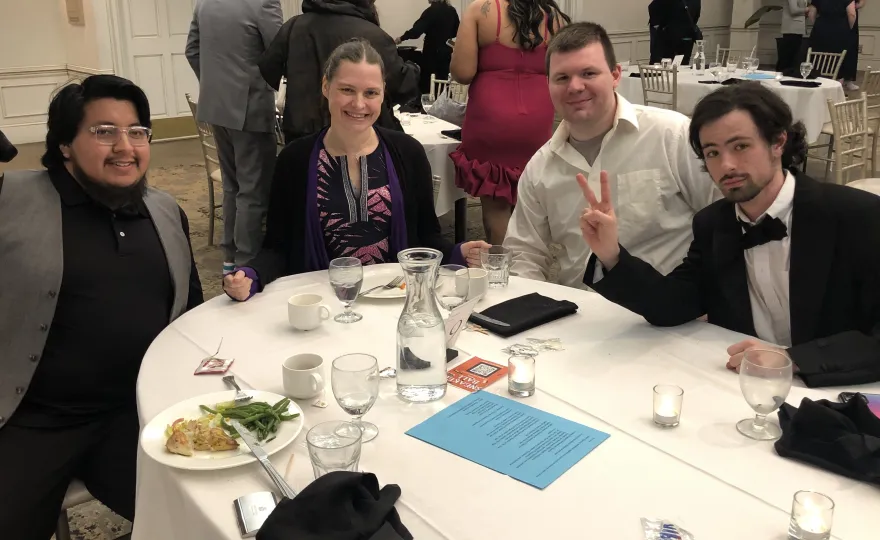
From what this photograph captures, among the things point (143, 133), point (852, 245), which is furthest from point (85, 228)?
point (852, 245)

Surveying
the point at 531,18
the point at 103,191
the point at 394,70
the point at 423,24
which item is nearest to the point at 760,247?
the point at 103,191

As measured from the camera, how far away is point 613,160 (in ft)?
7.59

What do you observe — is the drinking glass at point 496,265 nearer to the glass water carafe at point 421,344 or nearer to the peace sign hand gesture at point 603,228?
the peace sign hand gesture at point 603,228

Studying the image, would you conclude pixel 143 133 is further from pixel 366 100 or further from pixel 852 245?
pixel 852 245

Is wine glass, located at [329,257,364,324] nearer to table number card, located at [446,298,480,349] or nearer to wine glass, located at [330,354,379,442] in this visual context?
table number card, located at [446,298,480,349]

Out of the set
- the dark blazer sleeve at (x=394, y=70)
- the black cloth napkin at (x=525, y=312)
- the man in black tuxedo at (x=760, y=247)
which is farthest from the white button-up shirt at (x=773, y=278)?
the dark blazer sleeve at (x=394, y=70)

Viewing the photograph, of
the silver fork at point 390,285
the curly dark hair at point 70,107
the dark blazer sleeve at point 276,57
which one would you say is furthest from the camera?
the dark blazer sleeve at point 276,57

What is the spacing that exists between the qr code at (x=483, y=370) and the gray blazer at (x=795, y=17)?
8.91 metres

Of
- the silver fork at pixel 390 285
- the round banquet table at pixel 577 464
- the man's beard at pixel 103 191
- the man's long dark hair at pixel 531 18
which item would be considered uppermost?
the man's long dark hair at pixel 531 18

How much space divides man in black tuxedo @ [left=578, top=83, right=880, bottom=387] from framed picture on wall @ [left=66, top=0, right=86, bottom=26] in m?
7.38

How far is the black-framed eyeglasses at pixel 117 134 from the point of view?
1879 mm

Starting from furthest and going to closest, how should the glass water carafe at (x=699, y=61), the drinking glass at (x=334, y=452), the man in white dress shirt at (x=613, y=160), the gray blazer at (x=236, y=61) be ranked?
the glass water carafe at (x=699, y=61) → the gray blazer at (x=236, y=61) → the man in white dress shirt at (x=613, y=160) → the drinking glass at (x=334, y=452)

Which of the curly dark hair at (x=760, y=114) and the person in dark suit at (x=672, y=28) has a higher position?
the person in dark suit at (x=672, y=28)

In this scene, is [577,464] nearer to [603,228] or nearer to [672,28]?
[603,228]
